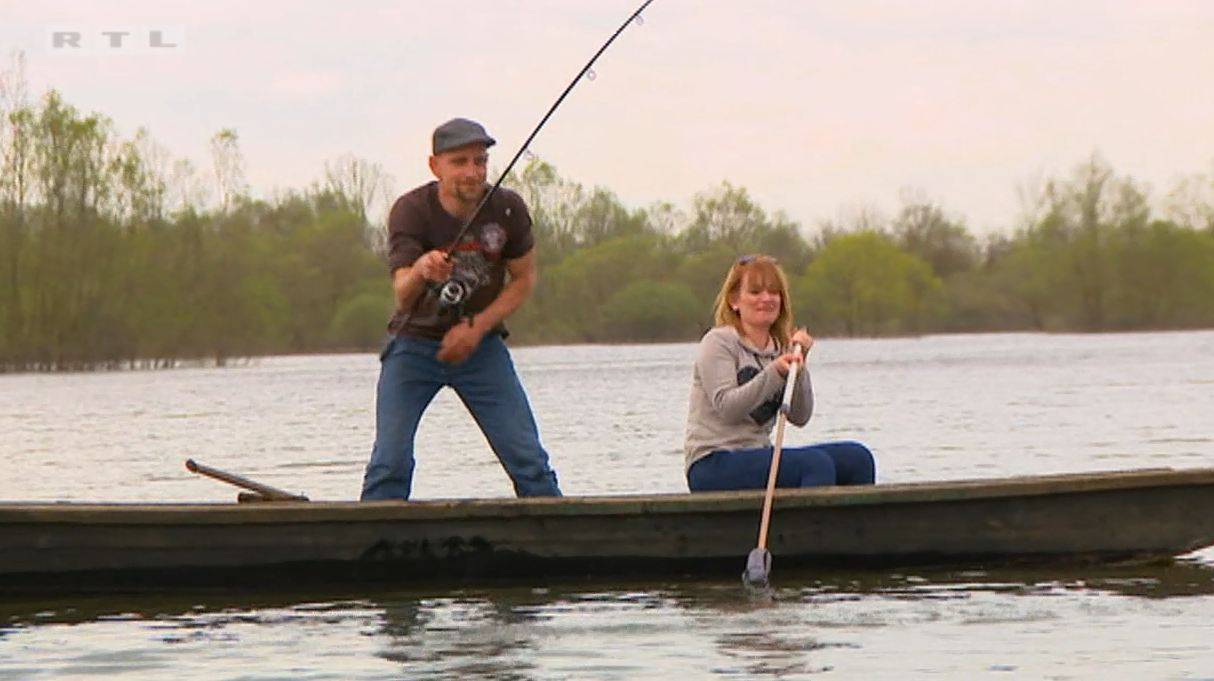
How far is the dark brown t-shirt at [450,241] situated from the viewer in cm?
920

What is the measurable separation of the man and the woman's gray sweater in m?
0.69

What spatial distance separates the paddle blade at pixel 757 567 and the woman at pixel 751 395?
1.06ft

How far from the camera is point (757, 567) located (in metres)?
8.91

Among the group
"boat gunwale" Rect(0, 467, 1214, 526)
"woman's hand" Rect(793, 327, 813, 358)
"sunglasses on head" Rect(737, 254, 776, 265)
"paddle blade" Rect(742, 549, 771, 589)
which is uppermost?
"sunglasses on head" Rect(737, 254, 776, 265)

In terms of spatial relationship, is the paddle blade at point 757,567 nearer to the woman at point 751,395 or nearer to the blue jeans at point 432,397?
the woman at point 751,395

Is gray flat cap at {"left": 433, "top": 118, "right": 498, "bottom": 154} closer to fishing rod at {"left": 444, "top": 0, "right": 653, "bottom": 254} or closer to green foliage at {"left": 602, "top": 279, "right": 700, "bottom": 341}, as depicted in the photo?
fishing rod at {"left": 444, "top": 0, "right": 653, "bottom": 254}

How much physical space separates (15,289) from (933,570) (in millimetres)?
53242

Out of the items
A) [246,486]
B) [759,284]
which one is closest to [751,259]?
[759,284]

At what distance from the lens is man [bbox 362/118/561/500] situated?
9141 mm

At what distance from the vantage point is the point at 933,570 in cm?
941

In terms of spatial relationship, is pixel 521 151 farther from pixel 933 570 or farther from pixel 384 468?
pixel 933 570

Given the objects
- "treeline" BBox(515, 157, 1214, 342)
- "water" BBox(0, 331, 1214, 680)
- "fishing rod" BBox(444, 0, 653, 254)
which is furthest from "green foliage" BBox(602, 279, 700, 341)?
"fishing rod" BBox(444, 0, 653, 254)

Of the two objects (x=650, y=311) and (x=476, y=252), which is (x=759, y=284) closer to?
(x=476, y=252)

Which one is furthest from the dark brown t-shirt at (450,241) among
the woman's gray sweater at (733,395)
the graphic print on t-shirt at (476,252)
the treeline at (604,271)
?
the treeline at (604,271)
